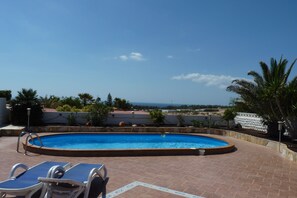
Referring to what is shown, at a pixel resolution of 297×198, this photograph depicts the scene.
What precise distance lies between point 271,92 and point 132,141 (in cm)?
767

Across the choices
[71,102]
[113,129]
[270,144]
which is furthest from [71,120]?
[270,144]

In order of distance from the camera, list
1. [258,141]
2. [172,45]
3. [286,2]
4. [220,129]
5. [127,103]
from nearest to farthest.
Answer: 1. [286,2]
2. [258,141]
3. [220,129]
4. [172,45]
5. [127,103]

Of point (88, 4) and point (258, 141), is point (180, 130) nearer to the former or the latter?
point (258, 141)

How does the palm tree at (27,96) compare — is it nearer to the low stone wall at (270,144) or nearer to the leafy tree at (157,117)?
the leafy tree at (157,117)

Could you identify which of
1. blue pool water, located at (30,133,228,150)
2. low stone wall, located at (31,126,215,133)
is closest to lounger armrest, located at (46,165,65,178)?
blue pool water, located at (30,133,228,150)

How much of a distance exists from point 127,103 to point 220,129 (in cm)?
1416

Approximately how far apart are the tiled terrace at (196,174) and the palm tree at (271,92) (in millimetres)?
3456

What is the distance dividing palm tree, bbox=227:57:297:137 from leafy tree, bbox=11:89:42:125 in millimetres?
11661

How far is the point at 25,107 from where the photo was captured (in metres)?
15.6

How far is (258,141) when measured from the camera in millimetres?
13047

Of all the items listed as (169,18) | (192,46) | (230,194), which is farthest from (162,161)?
(192,46)

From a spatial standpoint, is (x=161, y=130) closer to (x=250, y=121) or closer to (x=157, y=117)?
(x=157, y=117)

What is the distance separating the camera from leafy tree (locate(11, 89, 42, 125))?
51.0ft

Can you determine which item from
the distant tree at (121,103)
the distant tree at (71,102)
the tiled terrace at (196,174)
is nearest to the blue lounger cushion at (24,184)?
the tiled terrace at (196,174)
